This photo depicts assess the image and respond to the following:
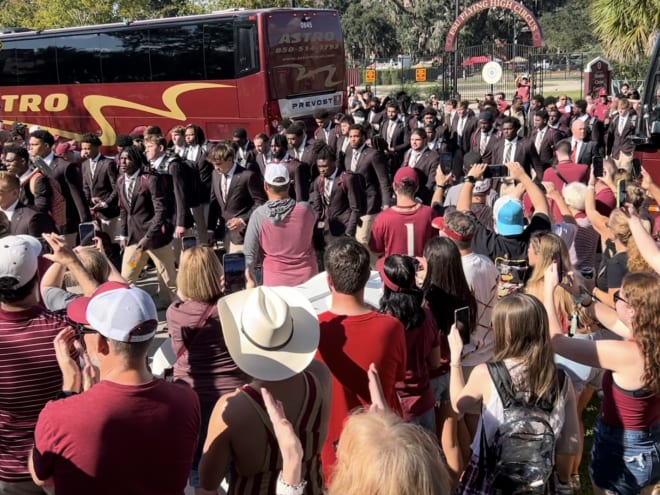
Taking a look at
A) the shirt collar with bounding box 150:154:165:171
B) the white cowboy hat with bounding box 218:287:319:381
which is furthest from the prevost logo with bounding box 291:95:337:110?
the white cowboy hat with bounding box 218:287:319:381

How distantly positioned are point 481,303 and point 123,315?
2536 mm

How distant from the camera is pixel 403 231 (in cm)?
602

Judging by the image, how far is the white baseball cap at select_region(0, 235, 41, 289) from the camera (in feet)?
11.7

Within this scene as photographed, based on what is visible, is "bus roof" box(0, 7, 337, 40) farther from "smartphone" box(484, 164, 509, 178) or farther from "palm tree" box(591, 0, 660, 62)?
"smartphone" box(484, 164, 509, 178)

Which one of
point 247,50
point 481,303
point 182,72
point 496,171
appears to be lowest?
point 481,303

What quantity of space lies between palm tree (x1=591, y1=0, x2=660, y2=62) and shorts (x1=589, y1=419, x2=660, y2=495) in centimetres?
1570

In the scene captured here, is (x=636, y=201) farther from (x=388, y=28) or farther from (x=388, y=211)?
(x=388, y=28)

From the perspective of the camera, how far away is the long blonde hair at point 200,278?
13.3 feet

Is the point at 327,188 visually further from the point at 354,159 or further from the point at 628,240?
the point at 628,240

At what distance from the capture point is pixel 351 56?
→ 73.4 metres

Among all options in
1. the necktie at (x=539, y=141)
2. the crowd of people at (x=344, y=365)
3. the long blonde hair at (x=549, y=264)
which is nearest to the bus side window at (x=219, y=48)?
the necktie at (x=539, y=141)

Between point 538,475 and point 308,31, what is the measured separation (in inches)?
594

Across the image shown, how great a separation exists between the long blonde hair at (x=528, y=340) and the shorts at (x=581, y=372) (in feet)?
3.79

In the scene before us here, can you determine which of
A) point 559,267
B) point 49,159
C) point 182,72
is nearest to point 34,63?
point 182,72
